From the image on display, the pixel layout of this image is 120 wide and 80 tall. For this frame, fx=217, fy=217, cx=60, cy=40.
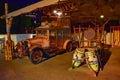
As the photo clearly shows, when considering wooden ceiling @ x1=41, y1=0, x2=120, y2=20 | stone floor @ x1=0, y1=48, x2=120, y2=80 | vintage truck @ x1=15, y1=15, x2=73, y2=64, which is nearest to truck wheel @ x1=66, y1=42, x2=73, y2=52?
vintage truck @ x1=15, y1=15, x2=73, y2=64

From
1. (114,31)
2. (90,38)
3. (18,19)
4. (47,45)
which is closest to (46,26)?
(47,45)

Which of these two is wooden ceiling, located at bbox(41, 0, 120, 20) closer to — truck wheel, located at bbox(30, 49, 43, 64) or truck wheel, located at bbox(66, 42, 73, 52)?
truck wheel, located at bbox(66, 42, 73, 52)

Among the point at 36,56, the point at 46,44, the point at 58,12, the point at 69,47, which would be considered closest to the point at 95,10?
the point at 58,12

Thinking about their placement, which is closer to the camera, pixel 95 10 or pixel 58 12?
pixel 58 12

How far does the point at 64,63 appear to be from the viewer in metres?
14.2

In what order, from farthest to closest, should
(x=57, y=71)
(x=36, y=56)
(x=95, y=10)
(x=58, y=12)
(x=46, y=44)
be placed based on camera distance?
1. (x=95, y=10)
2. (x=58, y=12)
3. (x=46, y=44)
4. (x=36, y=56)
5. (x=57, y=71)

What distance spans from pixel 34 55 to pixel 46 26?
3.01 meters

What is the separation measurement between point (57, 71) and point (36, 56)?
302 cm

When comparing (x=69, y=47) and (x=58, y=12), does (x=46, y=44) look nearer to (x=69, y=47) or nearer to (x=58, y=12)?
(x=69, y=47)

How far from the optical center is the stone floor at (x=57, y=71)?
10742mm

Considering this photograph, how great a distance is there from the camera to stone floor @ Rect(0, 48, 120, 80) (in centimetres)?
1074

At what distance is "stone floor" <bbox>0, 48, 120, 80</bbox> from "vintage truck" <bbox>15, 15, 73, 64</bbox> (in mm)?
667

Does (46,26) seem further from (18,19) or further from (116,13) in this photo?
(18,19)

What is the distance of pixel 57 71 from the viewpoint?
12102 millimetres
